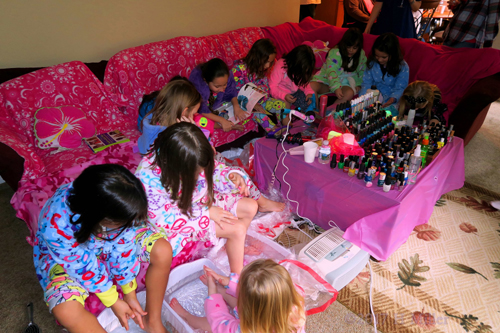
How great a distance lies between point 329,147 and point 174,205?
85cm

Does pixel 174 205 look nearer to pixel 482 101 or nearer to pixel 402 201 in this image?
pixel 402 201

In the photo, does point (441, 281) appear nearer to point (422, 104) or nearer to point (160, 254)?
point (422, 104)

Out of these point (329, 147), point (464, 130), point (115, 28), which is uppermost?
point (115, 28)

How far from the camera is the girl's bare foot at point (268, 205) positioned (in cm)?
183

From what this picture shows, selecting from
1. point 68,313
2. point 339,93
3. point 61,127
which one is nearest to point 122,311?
point 68,313

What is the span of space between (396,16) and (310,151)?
2.40 meters

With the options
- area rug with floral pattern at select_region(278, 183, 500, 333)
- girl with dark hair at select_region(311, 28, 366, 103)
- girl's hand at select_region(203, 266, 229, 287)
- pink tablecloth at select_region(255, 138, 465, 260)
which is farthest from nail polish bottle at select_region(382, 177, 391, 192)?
girl with dark hair at select_region(311, 28, 366, 103)

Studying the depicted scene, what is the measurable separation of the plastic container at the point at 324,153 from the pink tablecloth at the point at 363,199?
0.10 ft

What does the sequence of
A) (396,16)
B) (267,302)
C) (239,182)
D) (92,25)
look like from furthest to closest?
1. (396,16)
2. (92,25)
3. (239,182)
4. (267,302)

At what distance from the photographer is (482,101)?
2.17 m

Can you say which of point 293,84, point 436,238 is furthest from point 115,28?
point 436,238

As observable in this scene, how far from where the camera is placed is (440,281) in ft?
4.86

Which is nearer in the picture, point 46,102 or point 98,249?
point 98,249

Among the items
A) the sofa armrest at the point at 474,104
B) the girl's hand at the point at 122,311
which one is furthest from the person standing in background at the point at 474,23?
the girl's hand at the point at 122,311
